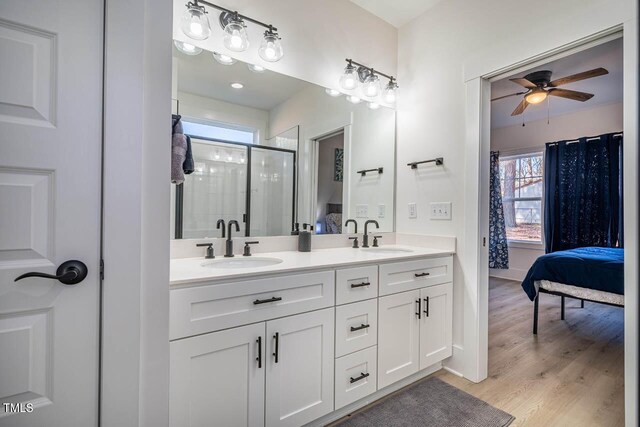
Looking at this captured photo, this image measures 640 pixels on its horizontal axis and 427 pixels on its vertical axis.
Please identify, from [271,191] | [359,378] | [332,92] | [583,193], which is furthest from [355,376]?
[583,193]

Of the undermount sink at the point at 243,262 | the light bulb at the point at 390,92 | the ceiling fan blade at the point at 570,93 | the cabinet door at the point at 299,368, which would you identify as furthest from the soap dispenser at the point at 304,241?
the ceiling fan blade at the point at 570,93

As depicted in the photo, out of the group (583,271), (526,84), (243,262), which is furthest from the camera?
(526,84)

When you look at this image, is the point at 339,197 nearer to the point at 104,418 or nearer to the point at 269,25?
the point at 269,25

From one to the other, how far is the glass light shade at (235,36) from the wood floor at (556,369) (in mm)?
2377

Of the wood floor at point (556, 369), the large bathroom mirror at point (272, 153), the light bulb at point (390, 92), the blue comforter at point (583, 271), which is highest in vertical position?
the light bulb at point (390, 92)

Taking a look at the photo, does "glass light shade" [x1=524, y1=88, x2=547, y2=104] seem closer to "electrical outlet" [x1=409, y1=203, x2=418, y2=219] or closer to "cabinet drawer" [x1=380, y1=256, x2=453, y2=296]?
"electrical outlet" [x1=409, y1=203, x2=418, y2=219]

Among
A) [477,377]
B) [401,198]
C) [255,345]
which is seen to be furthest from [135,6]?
[477,377]

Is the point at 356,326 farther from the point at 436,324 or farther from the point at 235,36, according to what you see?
the point at 235,36

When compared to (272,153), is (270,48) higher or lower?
higher

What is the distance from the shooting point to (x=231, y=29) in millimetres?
1796

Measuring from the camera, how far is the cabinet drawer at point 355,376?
164 cm

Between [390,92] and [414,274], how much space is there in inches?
56.4

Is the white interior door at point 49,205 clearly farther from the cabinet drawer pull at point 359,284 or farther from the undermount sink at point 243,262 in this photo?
the cabinet drawer pull at point 359,284

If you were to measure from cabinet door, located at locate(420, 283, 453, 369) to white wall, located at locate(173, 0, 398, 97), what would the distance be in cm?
159
